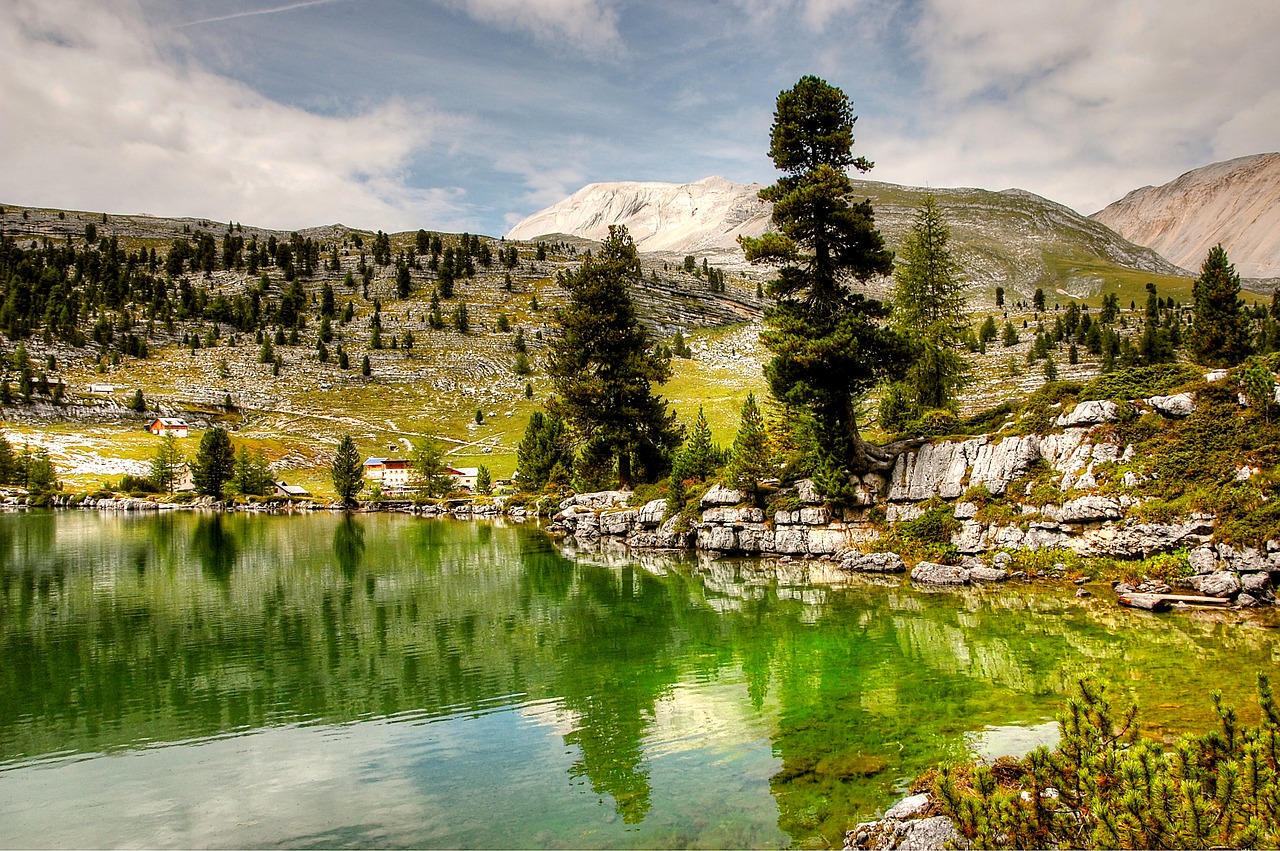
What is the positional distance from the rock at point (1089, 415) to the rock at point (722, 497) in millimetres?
19774

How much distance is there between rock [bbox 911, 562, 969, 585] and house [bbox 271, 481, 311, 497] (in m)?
116

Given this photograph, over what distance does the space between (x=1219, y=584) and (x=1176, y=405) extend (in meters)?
10.1

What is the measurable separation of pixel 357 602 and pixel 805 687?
77.9ft

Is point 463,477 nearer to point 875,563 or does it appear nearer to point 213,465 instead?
point 213,465

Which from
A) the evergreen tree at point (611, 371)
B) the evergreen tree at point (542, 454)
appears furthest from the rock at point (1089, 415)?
the evergreen tree at point (542, 454)

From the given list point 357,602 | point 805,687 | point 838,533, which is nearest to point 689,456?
point 838,533

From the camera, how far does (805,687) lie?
1873 cm

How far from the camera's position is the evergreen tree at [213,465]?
116 m

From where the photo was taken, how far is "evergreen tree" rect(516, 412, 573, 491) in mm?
92562

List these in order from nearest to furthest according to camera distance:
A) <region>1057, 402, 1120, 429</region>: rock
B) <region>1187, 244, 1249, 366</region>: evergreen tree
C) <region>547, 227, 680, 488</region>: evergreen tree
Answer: <region>1057, 402, 1120, 429</region>: rock → <region>1187, 244, 1249, 366</region>: evergreen tree → <region>547, 227, 680, 488</region>: evergreen tree

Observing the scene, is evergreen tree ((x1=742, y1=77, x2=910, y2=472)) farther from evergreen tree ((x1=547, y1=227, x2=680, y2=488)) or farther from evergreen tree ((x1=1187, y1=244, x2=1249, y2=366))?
evergreen tree ((x1=1187, y1=244, x2=1249, y2=366))

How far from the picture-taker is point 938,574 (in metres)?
32.6

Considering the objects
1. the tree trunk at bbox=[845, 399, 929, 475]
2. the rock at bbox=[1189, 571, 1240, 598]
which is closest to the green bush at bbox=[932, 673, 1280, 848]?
the rock at bbox=[1189, 571, 1240, 598]

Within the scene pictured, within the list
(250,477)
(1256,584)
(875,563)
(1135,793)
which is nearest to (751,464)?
(875,563)
